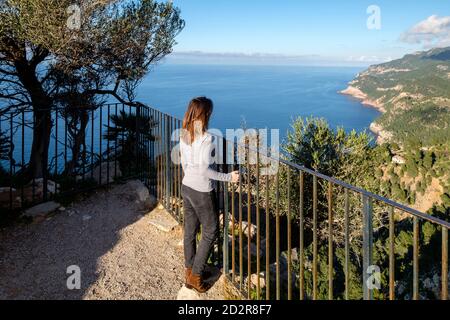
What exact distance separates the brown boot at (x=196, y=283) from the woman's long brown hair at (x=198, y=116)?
1.28m

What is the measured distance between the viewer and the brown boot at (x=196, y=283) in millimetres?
3430

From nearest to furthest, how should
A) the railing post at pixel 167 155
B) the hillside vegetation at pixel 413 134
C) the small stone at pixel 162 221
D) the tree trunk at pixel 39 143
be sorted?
the small stone at pixel 162 221 → the railing post at pixel 167 155 → the tree trunk at pixel 39 143 → the hillside vegetation at pixel 413 134

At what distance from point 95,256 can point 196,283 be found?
155 cm

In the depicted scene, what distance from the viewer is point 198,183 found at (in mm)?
3189

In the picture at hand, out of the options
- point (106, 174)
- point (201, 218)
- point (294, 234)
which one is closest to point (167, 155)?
point (201, 218)

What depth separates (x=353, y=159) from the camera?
12.5 meters

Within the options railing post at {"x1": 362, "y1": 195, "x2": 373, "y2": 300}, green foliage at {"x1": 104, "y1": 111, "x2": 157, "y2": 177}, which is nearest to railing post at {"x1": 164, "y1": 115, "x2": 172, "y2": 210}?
green foliage at {"x1": 104, "y1": 111, "x2": 157, "y2": 177}

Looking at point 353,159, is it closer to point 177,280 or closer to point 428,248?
point 177,280

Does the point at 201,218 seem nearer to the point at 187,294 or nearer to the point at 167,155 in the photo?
the point at 187,294

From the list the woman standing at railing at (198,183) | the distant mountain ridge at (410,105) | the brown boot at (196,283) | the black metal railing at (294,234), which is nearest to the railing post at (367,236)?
the black metal railing at (294,234)

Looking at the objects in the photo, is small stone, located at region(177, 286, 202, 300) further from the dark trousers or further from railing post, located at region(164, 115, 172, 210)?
railing post, located at region(164, 115, 172, 210)

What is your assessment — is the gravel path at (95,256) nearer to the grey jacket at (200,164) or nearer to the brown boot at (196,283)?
the brown boot at (196,283)

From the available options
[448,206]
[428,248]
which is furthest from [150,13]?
[448,206]
